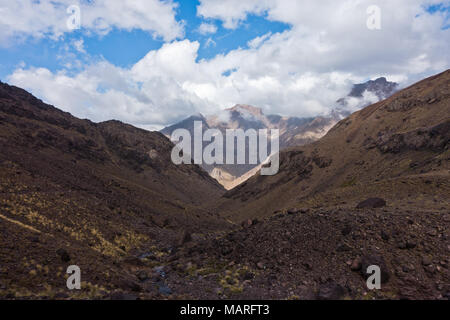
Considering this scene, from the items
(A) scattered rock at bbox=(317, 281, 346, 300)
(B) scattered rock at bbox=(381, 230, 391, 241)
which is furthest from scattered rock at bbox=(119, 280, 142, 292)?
(B) scattered rock at bbox=(381, 230, 391, 241)

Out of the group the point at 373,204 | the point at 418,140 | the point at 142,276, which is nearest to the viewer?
the point at 142,276

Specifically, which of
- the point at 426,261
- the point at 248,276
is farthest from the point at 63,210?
the point at 426,261

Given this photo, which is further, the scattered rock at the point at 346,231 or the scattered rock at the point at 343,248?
the scattered rock at the point at 346,231

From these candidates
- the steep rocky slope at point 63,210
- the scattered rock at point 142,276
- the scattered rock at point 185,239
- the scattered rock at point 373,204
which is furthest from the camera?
the scattered rock at point 185,239

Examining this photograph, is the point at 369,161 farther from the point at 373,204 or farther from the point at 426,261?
the point at 426,261

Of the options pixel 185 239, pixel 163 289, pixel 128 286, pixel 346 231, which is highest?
pixel 346 231

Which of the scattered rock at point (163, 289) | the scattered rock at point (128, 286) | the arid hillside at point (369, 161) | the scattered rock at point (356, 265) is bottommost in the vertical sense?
the scattered rock at point (163, 289)

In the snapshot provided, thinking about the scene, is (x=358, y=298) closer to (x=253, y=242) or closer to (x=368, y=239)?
(x=368, y=239)

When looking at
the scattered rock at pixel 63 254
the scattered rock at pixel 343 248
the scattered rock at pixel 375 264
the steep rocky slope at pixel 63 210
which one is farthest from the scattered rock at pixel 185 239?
the scattered rock at pixel 375 264

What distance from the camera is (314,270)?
53.2ft

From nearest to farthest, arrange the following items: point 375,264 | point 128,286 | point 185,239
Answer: point 375,264 < point 128,286 < point 185,239

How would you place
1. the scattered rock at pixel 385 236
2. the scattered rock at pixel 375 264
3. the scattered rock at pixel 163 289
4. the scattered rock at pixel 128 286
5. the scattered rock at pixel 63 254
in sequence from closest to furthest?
the scattered rock at pixel 375 264 < the scattered rock at pixel 128 286 < the scattered rock at pixel 385 236 < the scattered rock at pixel 163 289 < the scattered rock at pixel 63 254

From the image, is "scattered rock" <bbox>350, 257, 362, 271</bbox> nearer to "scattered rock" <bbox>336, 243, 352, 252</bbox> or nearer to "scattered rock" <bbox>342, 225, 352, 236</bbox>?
"scattered rock" <bbox>336, 243, 352, 252</bbox>

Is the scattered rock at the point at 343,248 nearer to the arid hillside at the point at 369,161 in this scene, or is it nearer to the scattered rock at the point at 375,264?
the scattered rock at the point at 375,264
